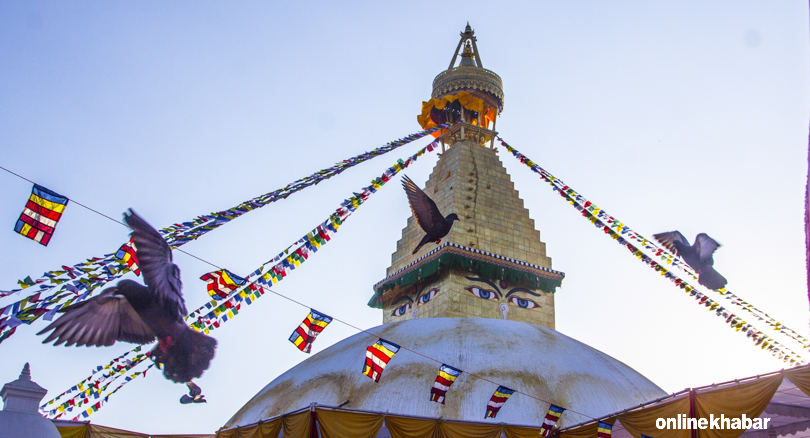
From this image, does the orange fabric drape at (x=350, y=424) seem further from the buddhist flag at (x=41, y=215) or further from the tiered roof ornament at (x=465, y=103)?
the tiered roof ornament at (x=465, y=103)

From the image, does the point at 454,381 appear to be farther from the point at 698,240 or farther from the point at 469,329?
the point at 698,240

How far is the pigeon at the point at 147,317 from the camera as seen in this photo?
28.8 ft

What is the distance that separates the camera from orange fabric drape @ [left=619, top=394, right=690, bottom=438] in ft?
28.4

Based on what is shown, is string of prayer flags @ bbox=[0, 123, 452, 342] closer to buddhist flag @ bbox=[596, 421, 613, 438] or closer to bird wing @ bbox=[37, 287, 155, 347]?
bird wing @ bbox=[37, 287, 155, 347]

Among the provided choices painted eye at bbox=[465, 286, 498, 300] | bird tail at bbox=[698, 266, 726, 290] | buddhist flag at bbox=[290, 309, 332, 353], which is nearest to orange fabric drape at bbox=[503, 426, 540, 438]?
buddhist flag at bbox=[290, 309, 332, 353]

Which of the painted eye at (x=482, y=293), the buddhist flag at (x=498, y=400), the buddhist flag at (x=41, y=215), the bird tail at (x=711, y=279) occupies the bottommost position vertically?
the buddhist flag at (x=498, y=400)

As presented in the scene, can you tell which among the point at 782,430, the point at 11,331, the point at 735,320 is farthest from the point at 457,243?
the point at 11,331

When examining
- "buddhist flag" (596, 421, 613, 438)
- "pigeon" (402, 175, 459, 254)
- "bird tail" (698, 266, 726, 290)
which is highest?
"pigeon" (402, 175, 459, 254)

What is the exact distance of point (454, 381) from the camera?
1102 centimetres

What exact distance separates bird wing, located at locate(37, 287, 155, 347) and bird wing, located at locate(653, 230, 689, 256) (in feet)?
28.6

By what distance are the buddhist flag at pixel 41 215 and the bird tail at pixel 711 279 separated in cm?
995

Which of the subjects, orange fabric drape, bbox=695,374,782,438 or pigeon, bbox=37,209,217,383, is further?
pigeon, bbox=37,209,217,383

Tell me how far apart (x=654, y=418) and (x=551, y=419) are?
1648mm

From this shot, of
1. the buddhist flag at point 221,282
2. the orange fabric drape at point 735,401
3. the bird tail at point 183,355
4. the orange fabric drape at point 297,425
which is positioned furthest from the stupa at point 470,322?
the bird tail at point 183,355
